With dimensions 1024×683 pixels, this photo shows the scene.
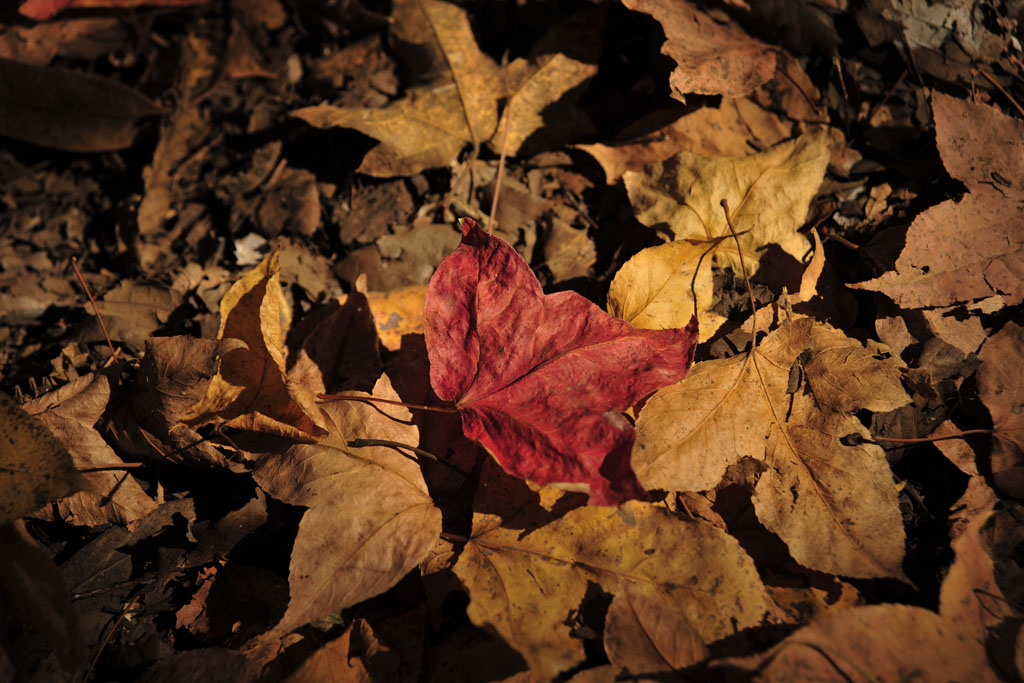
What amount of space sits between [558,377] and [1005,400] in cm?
96

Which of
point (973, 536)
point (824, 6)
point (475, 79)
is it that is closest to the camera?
point (973, 536)

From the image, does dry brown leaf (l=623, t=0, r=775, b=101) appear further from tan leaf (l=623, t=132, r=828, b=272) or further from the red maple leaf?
the red maple leaf

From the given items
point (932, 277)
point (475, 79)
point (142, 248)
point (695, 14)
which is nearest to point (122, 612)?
point (142, 248)

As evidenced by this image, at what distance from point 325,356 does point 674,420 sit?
0.88 meters

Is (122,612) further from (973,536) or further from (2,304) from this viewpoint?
(973,536)

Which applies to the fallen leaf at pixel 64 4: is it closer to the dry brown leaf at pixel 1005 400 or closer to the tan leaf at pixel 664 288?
the tan leaf at pixel 664 288

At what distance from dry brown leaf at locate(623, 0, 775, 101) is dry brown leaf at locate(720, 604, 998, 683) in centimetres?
118

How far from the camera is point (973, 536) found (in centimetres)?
105

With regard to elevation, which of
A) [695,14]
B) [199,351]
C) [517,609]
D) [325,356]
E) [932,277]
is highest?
[695,14]

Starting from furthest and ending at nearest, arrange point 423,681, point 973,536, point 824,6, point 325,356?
point 824,6 < point 325,356 < point 423,681 < point 973,536

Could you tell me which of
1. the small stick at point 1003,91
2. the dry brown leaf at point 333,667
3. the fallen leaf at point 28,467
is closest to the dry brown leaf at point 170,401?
the fallen leaf at point 28,467

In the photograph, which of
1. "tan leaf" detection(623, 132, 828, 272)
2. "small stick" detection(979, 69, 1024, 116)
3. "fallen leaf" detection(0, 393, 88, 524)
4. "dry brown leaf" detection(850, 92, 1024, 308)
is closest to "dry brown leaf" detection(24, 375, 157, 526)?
"fallen leaf" detection(0, 393, 88, 524)

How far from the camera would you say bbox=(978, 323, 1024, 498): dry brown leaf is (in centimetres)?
119

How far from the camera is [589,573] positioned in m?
1.12
